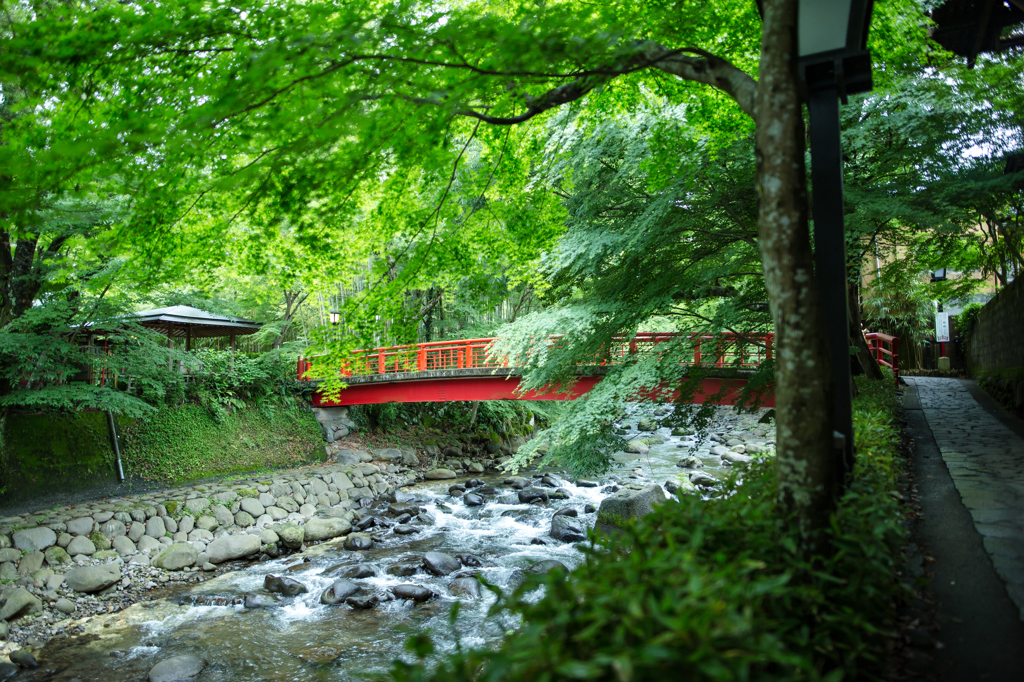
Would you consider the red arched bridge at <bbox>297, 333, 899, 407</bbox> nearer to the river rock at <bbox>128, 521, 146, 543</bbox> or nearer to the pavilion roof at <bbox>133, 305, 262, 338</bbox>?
the pavilion roof at <bbox>133, 305, 262, 338</bbox>

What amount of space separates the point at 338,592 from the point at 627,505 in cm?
502

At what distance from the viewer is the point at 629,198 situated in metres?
8.31

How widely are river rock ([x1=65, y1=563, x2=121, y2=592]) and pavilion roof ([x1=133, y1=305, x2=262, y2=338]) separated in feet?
20.1

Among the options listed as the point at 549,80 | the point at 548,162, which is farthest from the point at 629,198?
the point at 549,80

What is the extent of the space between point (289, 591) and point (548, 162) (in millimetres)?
7556

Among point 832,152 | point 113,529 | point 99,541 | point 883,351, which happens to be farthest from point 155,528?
point 883,351

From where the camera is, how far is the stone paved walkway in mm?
3646

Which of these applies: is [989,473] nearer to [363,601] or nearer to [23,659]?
[363,601]

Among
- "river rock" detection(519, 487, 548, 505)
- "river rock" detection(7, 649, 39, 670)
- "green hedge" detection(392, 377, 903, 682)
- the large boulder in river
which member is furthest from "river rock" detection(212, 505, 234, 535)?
"green hedge" detection(392, 377, 903, 682)

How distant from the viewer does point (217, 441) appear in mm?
14398

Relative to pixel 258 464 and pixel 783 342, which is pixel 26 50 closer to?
pixel 783 342

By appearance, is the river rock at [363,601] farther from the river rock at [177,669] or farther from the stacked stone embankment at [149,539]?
the stacked stone embankment at [149,539]

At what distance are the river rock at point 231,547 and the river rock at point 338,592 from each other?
2.66m

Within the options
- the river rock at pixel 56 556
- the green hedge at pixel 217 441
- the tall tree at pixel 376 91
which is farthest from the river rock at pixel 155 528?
the tall tree at pixel 376 91
